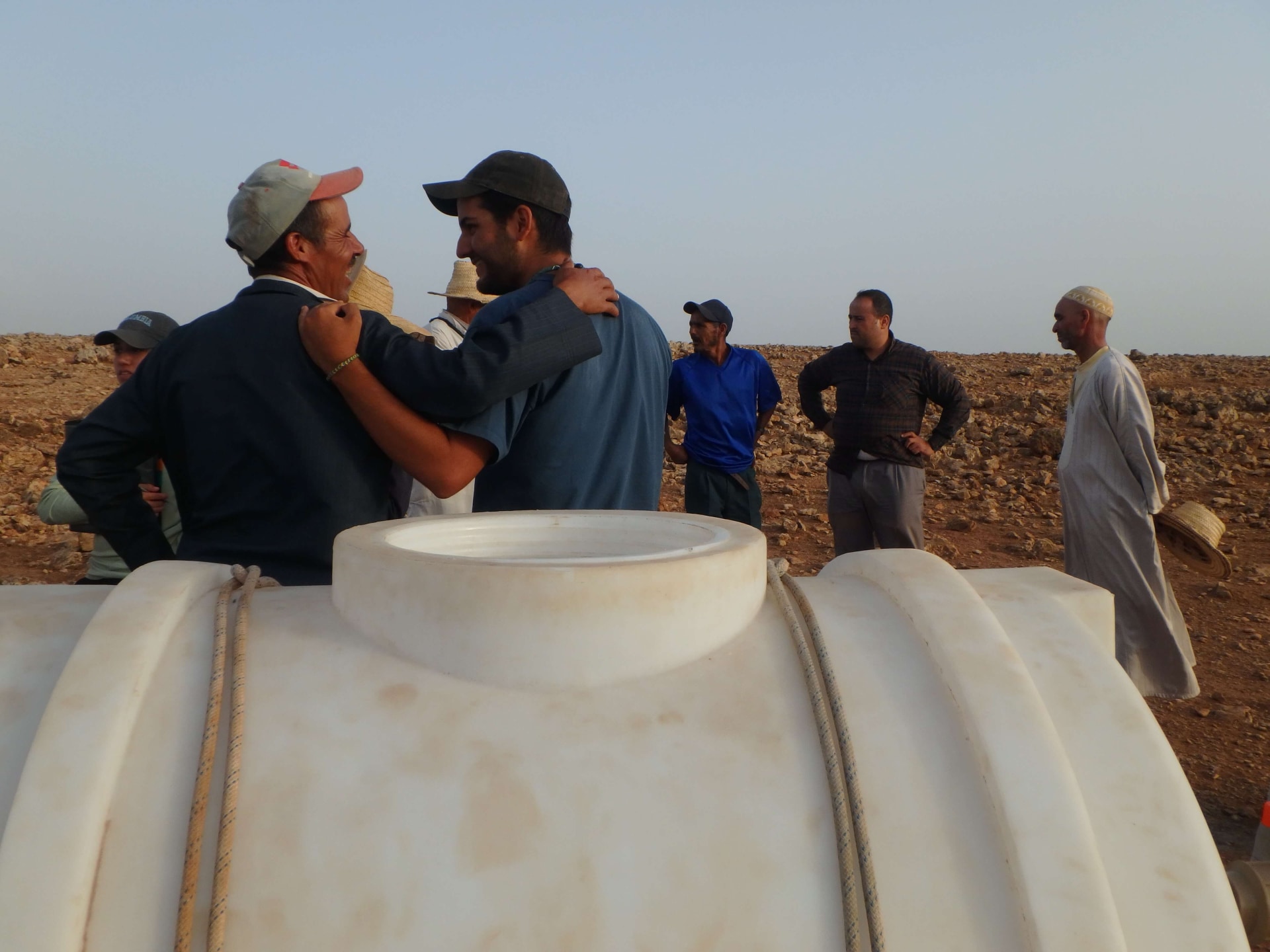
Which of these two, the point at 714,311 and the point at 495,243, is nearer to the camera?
the point at 495,243

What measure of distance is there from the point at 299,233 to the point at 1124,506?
3549 mm

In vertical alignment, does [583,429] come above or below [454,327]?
below

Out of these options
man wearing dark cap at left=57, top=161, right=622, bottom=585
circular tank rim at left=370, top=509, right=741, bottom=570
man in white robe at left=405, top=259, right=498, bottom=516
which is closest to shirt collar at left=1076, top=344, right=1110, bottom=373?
man in white robe at left=405, top=259, right=498, bottom=516

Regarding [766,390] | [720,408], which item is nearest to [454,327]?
[720,408]

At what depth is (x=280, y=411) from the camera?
5.86ft

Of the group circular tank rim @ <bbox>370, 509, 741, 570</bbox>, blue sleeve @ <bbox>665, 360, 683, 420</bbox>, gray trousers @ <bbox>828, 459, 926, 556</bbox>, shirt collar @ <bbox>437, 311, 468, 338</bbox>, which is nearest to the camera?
circular tank rim @ <bbox>370, 509, 741, 570</bbox>

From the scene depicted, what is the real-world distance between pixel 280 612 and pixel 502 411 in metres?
0.62

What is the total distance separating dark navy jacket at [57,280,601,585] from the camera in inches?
69.3

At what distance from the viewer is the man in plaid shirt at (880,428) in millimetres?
4844

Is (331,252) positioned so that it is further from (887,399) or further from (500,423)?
(887,399)

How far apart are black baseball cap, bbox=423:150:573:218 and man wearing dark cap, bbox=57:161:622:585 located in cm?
33

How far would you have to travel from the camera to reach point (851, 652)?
128cm

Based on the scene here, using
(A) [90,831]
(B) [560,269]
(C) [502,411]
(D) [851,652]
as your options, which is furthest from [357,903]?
(B) [560,269]

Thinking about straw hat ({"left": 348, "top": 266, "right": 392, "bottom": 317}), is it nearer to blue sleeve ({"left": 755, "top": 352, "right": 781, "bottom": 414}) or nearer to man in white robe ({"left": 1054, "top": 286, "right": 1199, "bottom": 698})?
blue sleeve ({"left": 755, "top": 352, "right": 781, "bottom": 414})
